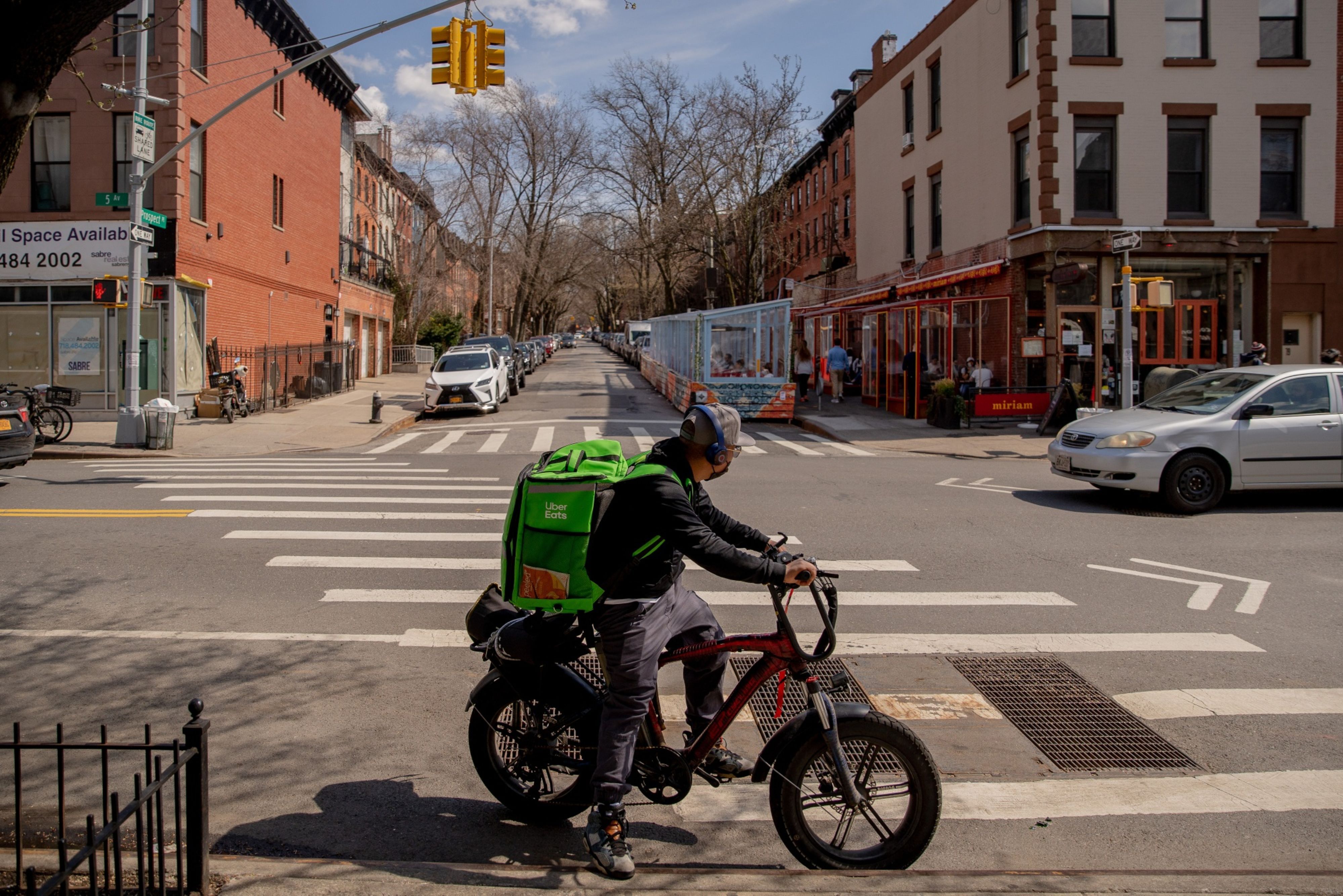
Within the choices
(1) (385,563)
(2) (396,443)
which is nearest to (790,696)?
A: (1) (385,563)

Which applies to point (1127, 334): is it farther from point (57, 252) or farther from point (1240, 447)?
point (57, 252)

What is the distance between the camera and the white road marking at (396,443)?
18906 millimetres

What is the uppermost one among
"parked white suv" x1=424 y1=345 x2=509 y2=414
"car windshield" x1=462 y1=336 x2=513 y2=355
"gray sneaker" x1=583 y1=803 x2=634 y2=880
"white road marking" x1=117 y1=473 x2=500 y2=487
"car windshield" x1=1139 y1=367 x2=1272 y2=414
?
"car windshield" x1=462 y1=336 x2=513 y2=355

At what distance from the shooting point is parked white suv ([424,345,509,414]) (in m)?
26.3

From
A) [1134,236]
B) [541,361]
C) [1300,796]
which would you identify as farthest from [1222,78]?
[541,361]

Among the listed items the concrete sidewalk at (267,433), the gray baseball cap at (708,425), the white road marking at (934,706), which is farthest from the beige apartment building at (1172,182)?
the gray baseball cap at (708,425)

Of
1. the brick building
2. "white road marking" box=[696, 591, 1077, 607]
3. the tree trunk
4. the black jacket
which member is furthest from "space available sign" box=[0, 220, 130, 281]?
the black jacket

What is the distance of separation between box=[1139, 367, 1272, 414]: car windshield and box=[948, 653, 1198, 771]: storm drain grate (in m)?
7.11

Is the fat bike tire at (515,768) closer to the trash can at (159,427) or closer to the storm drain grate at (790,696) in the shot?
the storm drain grate at (790,696)

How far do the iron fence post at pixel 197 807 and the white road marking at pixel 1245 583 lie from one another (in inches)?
285

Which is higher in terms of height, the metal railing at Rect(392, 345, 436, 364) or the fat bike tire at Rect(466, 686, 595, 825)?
the metal railing at Rect(392, 345, 436, 364)

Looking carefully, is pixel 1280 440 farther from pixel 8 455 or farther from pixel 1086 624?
pixel 8 455

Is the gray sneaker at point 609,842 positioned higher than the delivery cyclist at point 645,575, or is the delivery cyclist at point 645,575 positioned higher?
the delivery cyclist at point 645,575

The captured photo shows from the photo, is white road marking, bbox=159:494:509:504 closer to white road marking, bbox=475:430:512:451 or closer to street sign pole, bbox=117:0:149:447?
white road marking, bbox=475:430:512:451
